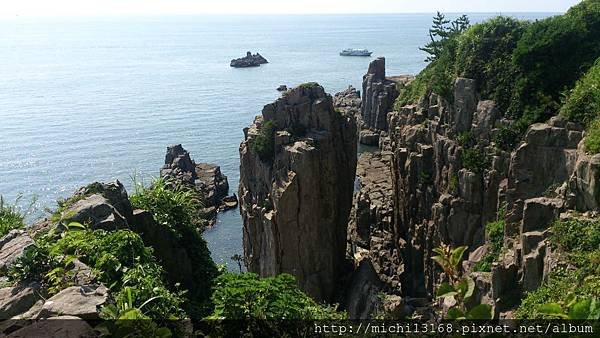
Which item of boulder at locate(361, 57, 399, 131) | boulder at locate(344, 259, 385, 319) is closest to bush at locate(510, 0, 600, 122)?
boulder at locate(344, 259, 385, 319)

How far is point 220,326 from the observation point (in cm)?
1541

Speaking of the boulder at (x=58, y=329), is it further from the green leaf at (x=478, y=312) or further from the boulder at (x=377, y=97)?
the boulder at (x=377, y=97)

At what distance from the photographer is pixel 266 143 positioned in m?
41.9

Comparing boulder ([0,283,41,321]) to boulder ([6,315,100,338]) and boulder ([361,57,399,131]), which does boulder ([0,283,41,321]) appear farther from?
boulder ([361,57,399,131])

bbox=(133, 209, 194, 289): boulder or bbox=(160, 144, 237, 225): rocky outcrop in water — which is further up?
bbox=(133, 209, 194, 289): boulder

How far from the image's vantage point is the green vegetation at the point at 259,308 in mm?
15422

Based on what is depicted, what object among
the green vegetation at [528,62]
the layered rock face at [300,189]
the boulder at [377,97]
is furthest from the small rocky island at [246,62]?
the green vegetation at [528,62]

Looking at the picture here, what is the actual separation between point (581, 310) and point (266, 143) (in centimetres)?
3466

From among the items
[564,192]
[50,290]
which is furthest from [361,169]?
[50,290]

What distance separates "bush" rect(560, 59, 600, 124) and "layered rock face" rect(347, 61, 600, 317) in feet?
2.13

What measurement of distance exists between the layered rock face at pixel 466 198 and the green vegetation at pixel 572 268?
33.1 inches

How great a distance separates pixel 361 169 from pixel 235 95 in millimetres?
53475

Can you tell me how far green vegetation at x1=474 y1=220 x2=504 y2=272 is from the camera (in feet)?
90.2

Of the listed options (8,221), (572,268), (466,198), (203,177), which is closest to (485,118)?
(466,198)
